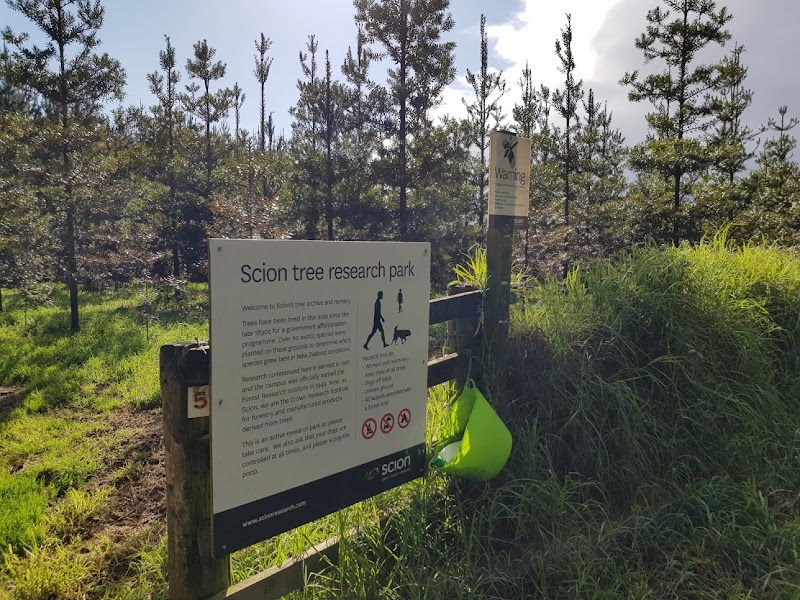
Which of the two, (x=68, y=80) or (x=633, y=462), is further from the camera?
(x=68, y=80)

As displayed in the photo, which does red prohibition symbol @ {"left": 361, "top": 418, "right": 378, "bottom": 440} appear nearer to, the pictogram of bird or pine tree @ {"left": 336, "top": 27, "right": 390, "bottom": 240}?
the pictogram of bird

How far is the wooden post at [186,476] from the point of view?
6.35ft

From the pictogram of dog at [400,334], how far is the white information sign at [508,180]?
3.94 ft

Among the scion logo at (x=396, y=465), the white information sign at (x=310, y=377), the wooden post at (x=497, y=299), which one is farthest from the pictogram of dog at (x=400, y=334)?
the wooden post at (x=497, y=299)

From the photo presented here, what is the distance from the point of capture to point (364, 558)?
247cm

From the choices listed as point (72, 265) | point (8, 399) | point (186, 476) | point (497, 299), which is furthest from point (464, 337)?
point (72, 265)

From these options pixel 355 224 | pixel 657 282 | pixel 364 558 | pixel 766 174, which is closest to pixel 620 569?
pixel 364 558

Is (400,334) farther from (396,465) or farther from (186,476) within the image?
(186,476)

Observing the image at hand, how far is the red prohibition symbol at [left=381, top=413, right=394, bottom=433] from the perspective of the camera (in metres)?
2.54

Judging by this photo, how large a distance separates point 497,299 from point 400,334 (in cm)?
110

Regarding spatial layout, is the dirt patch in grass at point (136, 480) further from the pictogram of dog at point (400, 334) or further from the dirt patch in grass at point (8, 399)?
the pictogram of dog at point (400, 334)

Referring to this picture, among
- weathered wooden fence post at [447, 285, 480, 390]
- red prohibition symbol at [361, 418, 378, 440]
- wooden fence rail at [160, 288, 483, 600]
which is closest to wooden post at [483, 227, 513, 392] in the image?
weathered wooden fence post at [447, 285, 480, 390]

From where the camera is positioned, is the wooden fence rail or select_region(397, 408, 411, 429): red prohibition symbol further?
select_region(397, 408, 411, 429): red prohibition symbol

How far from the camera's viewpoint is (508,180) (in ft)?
11.7
